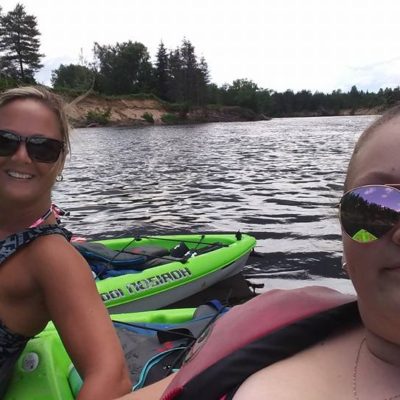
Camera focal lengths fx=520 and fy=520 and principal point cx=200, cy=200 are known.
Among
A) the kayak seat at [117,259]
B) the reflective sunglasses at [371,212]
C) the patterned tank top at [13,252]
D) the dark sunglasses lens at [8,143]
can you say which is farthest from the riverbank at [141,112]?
the reflective sunglasses at [371,212]

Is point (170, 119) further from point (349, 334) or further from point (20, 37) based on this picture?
point (349, 334)

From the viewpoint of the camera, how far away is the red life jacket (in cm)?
121

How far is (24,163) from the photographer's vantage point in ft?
6.94

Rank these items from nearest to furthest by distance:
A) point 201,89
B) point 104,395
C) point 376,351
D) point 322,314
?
point 376,351 → point 322,314 → point 104,395 → point 201,89

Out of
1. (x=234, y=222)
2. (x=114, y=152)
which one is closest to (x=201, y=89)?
(x=114, y=152)

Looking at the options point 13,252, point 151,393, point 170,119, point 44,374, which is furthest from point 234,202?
point 170,119

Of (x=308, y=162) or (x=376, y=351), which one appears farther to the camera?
(x=308, y=162)

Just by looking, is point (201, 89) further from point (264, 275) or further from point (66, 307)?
point (66, 307)

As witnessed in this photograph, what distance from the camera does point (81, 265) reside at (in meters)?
1.84

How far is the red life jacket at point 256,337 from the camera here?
121 cm

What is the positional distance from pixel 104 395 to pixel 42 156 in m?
0.99

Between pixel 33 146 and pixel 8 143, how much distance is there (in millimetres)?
104

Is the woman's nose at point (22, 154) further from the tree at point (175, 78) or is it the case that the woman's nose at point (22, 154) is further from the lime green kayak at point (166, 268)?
the tree at point (175, 78)

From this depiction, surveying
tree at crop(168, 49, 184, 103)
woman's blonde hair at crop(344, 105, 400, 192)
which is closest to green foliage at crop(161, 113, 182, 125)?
tree at crop(168, 49, 184, 103)
